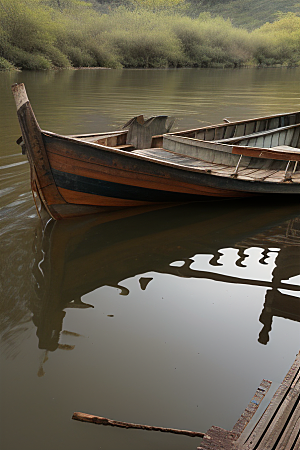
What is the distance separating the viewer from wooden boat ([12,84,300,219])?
184 inches

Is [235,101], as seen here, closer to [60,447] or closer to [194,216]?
[194,216]

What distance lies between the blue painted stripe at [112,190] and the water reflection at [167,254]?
0.74 feet

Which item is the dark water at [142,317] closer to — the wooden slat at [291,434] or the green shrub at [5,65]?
the wooden slat at [291,434]

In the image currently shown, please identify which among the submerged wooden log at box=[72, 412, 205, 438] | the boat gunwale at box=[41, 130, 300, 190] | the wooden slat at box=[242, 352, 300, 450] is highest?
the boat gunwale at box=[41, 130, 300, 190]

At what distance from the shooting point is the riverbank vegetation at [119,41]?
30781 mm

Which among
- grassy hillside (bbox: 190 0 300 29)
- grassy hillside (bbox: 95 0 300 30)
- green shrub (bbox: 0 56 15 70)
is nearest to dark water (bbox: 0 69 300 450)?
green shrub (bbox: 0 56 15 70)

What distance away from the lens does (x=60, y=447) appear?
2289 millimetres

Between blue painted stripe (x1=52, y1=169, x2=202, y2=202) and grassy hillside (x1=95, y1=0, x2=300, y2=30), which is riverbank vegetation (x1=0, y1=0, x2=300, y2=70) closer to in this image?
blue painted stripe (x1=52, y1=169, x2=202, y2=202)

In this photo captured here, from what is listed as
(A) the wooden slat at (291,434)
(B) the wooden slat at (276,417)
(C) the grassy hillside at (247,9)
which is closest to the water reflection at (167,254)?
(B) the wooden slat at (276,417)

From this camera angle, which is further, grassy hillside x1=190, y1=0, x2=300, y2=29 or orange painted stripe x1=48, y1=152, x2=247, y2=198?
grassy hillside x1=190, y1=0, x2=300, y2=29

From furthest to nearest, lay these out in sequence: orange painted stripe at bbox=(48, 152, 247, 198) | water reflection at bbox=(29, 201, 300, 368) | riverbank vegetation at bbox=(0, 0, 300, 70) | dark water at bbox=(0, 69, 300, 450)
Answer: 1. riverbank vegetation at bbox=(0, 0, 300, 70)
2. orange painted stripe at bbox=(48, 152, 247, 198)
3. water reflection at bbox=(29, 201, 300, 368)
4. dark water at bbox=(0, 69, 300, 450)

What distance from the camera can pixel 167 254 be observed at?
460cm

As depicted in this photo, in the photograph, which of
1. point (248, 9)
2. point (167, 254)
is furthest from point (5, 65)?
point (248, 9)

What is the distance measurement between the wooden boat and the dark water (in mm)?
295
